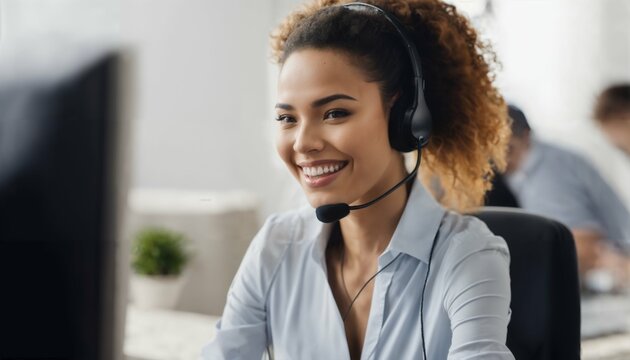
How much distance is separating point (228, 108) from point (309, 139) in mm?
2237

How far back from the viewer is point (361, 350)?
35.7 inches

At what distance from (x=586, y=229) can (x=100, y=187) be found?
1856 millimetres

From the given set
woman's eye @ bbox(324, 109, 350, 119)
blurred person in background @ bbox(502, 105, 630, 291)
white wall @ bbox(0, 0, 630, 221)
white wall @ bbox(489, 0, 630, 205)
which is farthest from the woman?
white wall @ bbox(489, 0, 630, 205)

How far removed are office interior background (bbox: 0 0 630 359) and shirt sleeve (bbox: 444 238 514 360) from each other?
2.30ft

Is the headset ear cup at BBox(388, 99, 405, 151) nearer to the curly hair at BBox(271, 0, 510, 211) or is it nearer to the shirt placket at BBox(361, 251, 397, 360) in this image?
the curly hair at BBox(271, 0, 510, 211)

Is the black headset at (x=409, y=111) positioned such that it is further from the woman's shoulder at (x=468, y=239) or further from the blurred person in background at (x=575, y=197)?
the blurred person in background at (x=575, y=197)

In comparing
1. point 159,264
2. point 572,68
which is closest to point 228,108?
point 159,264

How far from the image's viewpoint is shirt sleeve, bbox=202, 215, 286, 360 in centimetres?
93

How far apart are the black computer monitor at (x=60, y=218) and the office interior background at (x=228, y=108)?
3.27 feet

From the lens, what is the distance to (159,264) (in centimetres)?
232

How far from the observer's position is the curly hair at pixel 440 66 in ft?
2.76

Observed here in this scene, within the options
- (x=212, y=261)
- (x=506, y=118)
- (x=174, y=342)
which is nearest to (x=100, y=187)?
(x=506, y=118)

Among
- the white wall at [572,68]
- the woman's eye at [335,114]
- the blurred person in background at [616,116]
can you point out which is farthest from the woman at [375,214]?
the white wall at [572,68]

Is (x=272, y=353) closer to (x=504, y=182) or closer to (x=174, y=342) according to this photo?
(x=174, y=342)
